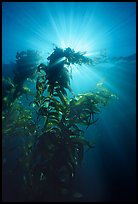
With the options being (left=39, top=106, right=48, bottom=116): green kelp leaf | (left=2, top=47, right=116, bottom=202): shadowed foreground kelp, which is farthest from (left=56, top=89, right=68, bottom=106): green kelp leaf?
(left=39, top=106, right=48, bottom=116): green kelp leaf

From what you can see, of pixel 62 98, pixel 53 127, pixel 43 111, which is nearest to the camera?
pixel 43 111

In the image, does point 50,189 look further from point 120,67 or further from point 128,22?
point 120,67

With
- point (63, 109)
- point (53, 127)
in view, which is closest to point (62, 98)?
point (63, 109)

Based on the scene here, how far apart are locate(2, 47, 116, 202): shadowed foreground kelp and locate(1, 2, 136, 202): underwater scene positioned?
20 millimetres

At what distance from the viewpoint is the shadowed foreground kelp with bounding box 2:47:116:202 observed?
→ 3867mm

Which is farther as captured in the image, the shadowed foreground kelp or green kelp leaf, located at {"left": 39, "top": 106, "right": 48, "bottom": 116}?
green kelp leaf, located at {"left": 39, "top": 106, "right": 48, "bottom": 116}

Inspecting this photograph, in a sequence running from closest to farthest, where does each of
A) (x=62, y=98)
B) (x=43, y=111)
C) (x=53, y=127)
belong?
(x=43, y=111) < (x=62, y=98) < (x=53, y=127)

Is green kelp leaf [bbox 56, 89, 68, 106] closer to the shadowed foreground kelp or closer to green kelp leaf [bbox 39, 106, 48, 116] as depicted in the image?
the shadowed foreground kelp

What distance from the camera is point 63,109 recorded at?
13.8ft

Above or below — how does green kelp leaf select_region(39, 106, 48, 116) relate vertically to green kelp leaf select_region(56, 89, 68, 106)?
below

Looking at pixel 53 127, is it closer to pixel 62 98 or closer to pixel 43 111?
pixel 43 111

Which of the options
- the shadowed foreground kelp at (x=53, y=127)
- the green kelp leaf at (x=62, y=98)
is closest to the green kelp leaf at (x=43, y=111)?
the shadowed foreground kelp at (x=53, y=127)

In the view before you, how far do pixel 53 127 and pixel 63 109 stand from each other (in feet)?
1.63

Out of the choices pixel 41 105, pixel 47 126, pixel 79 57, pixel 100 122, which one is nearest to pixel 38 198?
pixel 47 126
